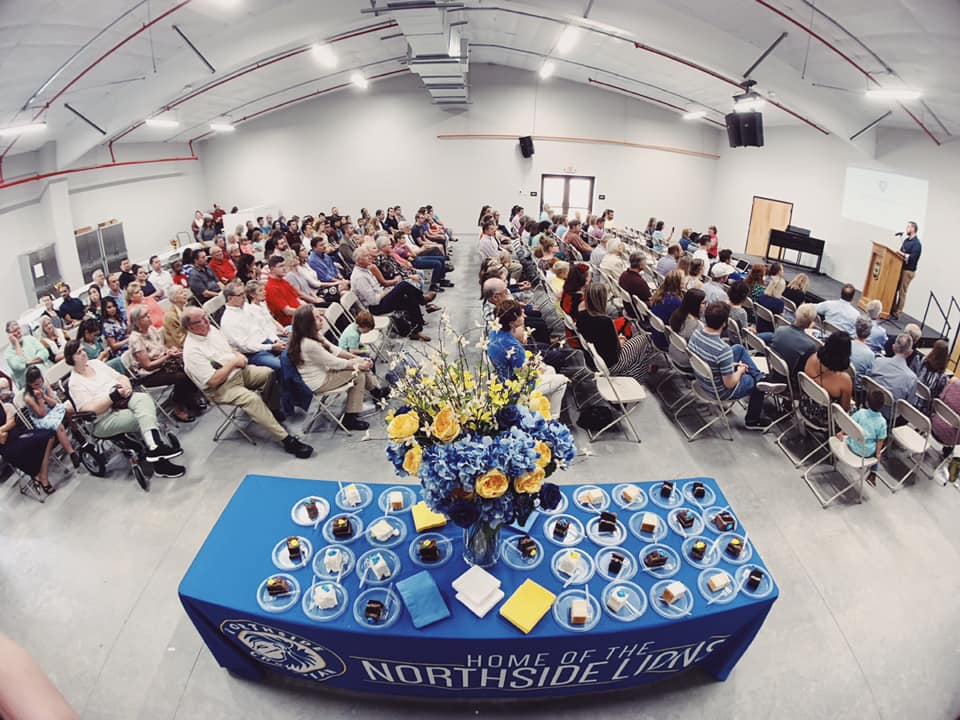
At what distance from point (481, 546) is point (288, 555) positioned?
88cm

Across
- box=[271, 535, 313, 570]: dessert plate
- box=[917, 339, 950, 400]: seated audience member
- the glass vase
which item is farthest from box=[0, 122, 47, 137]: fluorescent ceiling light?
box=[917, 339, 950, 400]: seated audience member

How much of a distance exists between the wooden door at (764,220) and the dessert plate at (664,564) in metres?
12.5

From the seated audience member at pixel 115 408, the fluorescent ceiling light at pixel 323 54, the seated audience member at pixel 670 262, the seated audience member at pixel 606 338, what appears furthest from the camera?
the fluorescent ceiling light at pixel 323 54

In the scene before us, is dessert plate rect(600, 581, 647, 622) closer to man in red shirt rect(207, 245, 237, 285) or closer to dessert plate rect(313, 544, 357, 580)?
dessert plate rect(313, 544, 357, 580)

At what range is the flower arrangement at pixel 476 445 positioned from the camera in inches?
70.4

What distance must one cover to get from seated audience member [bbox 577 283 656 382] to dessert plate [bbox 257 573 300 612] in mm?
3065

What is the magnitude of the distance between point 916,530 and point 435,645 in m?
3.47

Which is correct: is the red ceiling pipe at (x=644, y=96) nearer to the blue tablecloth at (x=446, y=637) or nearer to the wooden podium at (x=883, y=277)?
the wooden podium at (x=883, y=277)

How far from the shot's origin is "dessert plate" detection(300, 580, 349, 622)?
6.68 ft

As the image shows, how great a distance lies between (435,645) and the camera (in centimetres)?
199

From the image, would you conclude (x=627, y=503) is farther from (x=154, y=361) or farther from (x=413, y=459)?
(x=154, y=361)

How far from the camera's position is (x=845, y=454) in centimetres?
364

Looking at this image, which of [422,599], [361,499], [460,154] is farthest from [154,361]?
[460,154]

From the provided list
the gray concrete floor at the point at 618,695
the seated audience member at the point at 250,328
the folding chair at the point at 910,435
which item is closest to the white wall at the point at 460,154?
the seated audience member at the point at 250,328
